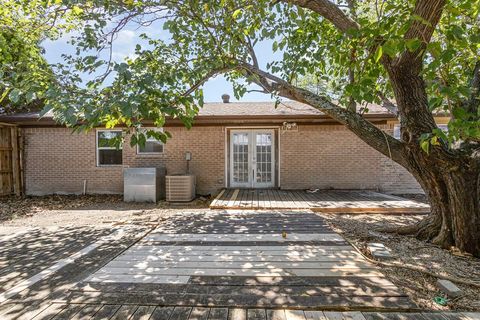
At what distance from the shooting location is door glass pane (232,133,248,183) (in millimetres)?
9617

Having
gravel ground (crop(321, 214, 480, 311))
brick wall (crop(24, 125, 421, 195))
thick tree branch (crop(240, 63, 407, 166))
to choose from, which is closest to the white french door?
brick wall (crop(24, 125, 421, 195))

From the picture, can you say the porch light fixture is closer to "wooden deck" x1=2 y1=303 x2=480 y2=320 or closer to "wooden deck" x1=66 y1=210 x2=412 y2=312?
"wooden deck" x1=66 y1=210 x2=412 y2=312

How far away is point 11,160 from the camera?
A: 948 centimetres

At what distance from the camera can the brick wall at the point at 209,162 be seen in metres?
9.17

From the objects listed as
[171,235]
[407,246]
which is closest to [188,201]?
[171,235]

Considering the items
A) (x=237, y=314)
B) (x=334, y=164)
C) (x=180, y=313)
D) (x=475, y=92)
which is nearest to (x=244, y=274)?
(x=237, y=314)

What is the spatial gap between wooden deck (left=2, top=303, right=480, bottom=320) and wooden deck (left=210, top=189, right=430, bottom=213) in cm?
394

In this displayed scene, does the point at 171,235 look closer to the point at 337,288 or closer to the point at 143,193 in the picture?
the point at 337,288

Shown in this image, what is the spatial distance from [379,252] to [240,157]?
21.7 feet

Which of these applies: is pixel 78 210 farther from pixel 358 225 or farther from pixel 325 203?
pixel 358 225

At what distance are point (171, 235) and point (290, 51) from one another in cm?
424

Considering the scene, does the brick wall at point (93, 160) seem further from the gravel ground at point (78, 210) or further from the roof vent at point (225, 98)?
the roof vent at point (225, 98)

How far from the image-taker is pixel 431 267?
10.0ft

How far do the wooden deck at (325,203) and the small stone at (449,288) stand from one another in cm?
343
